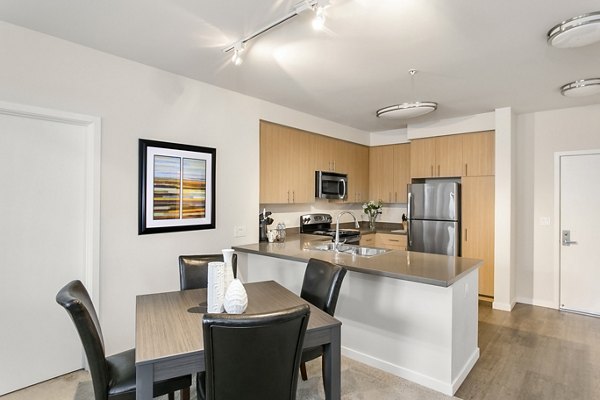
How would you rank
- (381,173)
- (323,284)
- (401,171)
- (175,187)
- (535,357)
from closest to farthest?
(323,284) < (535,357) < (175,187) < (401,171) < (381,173)

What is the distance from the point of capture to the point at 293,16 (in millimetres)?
2094

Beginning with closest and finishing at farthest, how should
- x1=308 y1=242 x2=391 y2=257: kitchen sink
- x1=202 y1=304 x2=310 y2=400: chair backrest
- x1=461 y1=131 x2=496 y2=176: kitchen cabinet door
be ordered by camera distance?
x1=202 y1=304 x2=310 y2=400: chair backrest, x1=308 y1=242 x2=391 y2=257: kitchen sink, x1=461 y1=131 x2=496 y2=176: kitchen cabinet door

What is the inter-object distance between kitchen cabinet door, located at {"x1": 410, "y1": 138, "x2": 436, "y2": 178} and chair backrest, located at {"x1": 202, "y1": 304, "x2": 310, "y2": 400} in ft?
13.8

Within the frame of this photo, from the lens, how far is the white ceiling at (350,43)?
2.01m

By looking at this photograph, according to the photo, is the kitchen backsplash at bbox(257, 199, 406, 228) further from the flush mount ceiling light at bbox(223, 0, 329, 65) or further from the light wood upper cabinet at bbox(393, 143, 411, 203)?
the flush mount ceiling light at bbox(223, 0, 329, 65)

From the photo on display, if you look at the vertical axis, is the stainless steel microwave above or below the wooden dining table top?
above

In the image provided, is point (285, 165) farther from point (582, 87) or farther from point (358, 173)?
point (582, 87)

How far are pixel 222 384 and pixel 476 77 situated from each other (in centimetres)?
331

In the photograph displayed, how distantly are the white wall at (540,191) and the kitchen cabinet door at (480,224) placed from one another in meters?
0.48

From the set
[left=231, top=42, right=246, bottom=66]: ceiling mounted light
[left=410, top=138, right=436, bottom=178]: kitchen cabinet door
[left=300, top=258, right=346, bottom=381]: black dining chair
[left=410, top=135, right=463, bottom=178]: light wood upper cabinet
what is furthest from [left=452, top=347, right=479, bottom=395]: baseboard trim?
[left=231, top=42, right=246, bottom=66]: ceiling mounted light

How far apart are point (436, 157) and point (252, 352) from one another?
14.4ft

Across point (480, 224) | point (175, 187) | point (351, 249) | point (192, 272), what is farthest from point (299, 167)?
point (480, 224)

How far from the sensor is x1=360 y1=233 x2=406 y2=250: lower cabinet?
510cm

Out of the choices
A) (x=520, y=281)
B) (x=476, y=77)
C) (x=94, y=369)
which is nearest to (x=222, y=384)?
(x=94, y=369)
